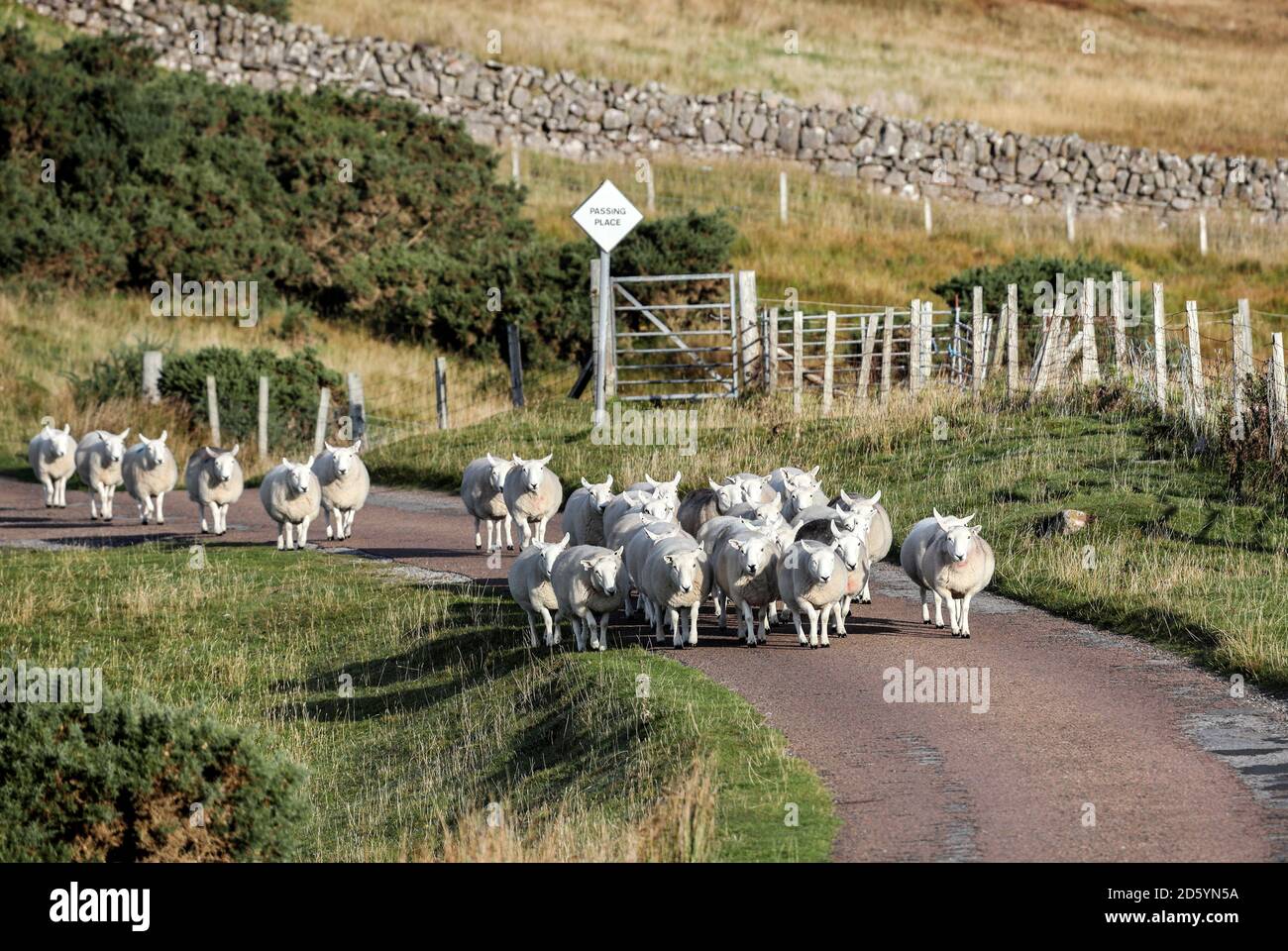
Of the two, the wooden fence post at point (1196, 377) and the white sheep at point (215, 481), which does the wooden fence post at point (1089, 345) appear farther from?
the white sheep at point (215, 481)

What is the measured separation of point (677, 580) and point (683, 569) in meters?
0.16

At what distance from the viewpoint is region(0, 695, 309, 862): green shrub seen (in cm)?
1127

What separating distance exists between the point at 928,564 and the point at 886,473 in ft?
24.3

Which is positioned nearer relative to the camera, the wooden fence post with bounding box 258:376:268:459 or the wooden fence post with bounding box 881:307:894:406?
the wooden fence post with bounding box 881:307:894:406

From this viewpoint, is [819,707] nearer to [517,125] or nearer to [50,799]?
[50,799]

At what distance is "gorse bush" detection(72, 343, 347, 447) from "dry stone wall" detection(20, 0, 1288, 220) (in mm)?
20952

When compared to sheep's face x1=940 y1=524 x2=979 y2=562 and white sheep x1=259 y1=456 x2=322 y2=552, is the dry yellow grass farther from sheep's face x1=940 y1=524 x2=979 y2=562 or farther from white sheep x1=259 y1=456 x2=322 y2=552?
sheep's face x1=940 y1=524 x2=979 y2=562

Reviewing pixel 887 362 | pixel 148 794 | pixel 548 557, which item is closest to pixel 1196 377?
pixel 887 362

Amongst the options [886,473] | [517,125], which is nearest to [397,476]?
[886,473]

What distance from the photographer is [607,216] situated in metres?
27.6

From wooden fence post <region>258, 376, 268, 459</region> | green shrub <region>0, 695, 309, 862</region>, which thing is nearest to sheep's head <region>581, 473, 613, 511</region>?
green shrub <region>0, 695, 309, 862</region>

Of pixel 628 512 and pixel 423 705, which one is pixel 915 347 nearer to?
pixel 628 512

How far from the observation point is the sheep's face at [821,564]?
14320mm

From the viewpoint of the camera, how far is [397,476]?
28.5 metres
